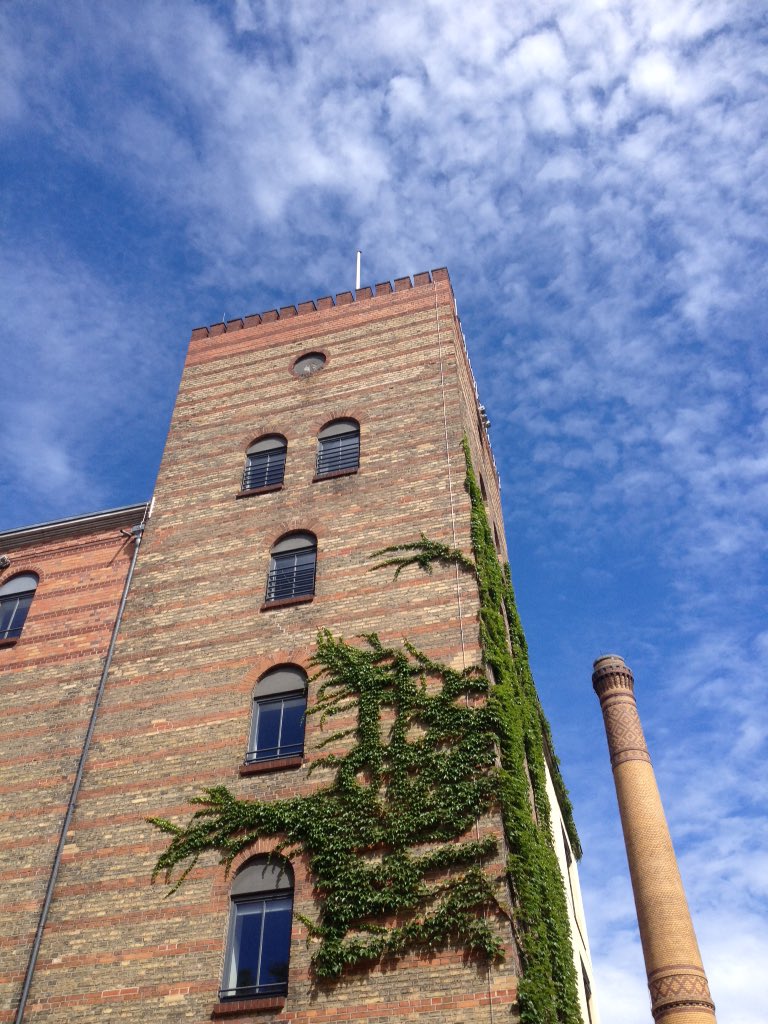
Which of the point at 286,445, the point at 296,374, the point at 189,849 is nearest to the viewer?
the point at 189,849

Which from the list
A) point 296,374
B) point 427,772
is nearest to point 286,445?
point 296,374

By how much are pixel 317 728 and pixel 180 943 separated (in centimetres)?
361

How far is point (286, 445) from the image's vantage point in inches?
798

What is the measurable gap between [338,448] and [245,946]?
403 inches

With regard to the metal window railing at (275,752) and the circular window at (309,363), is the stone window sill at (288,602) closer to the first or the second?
the metal window railing at (275,752)

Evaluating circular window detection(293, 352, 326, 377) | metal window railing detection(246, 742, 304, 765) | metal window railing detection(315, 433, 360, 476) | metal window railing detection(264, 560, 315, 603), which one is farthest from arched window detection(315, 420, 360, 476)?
metal window railing detection(246, 742, 304, 765)

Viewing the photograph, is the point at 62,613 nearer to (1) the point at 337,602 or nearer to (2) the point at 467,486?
(1) the point at 337,602

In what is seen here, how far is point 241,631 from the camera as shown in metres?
16.5

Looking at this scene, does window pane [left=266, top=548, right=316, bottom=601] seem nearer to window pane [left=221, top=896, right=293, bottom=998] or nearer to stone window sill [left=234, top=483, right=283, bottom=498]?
stone window sill [left=234, top=483, right=283, bottom=498]

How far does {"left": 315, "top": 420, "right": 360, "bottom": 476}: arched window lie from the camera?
19.2m

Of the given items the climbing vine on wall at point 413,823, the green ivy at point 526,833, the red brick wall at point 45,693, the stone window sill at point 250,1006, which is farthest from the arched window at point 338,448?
the stone window sill at point 250,1006

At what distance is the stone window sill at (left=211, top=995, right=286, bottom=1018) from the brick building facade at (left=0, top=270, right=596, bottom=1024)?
0.10 ft

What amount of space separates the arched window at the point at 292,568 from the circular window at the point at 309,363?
5.51 metres

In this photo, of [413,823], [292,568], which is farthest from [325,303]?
[413,823]
